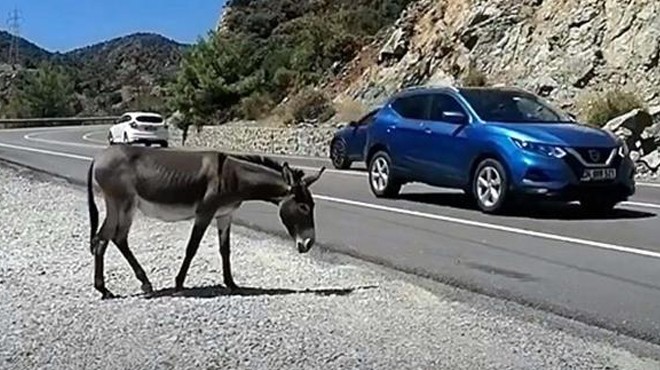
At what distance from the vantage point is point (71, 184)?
75.5 feet

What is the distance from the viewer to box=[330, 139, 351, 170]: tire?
90.4 feet

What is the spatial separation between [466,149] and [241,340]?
9.10 m

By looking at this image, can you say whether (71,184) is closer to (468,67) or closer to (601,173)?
(601,173)

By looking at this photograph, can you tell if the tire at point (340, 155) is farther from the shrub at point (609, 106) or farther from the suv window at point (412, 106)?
the suv window at point (412, 106)

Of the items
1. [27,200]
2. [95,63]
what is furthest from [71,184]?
[95,63]

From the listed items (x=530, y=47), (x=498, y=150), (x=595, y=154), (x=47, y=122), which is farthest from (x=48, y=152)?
(x=47, y=122)

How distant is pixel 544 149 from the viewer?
15.2 metres

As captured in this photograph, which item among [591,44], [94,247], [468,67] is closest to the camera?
[94,247]

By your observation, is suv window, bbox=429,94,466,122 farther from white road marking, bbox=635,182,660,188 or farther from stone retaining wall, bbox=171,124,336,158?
stone retaining wall, bbox=171,124,336,158

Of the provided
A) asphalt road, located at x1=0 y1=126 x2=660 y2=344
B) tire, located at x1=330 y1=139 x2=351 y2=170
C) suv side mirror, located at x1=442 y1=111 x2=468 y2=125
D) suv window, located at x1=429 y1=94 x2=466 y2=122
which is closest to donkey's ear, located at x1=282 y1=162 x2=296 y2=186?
asphalt road, located at x1=0 y1=126 x2=660 y2=344

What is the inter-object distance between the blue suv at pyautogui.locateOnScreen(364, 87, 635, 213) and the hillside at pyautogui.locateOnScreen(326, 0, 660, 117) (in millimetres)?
13336

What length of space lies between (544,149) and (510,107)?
159 centimetres

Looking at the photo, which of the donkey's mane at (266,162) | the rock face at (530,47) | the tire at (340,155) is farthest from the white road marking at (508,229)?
the rock face at (530,47)

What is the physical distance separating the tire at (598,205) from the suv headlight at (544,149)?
0.85 metres
